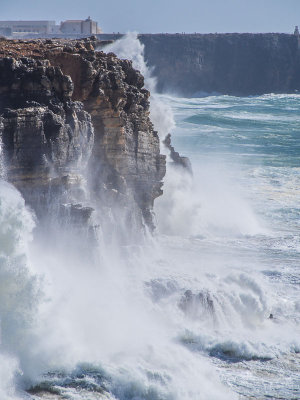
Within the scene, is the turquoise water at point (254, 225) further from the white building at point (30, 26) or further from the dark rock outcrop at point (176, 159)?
the white building at point (30, 26)

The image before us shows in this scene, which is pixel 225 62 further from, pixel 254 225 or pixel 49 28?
pixel 254 225

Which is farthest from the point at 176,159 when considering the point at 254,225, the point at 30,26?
the point at 30,26

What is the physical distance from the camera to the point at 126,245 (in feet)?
66.8

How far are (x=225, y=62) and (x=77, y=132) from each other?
7515 centimetres

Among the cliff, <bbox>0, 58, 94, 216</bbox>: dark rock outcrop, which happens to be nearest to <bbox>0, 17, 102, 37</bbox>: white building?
the cliff

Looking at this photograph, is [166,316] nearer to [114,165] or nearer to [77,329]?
[77,329]

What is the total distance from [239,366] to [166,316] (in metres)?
2.43

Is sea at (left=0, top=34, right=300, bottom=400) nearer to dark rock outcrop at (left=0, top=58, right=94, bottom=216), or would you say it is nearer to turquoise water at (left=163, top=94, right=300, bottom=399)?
turquoise water at (left=163, top=94, right=300, bottom=399)

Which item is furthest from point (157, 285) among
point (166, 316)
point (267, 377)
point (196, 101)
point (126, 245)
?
point (196, 101)

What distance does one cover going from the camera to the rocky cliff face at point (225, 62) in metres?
86.1

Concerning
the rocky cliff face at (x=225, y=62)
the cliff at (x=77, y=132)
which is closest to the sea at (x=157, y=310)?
the cliff at (x=77, y=132)

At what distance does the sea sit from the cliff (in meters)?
0.94

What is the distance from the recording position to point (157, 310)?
16.1m

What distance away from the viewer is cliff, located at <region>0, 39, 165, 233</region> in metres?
15.4
